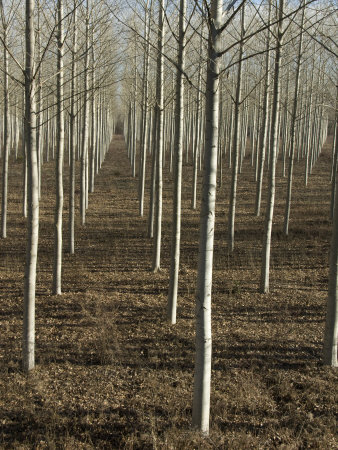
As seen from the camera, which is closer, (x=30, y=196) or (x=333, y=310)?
(x=30, y=196)

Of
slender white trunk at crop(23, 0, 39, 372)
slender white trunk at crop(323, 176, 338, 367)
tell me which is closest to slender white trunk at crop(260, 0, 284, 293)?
slender white trunk at crop(323, 176, 338, 367)

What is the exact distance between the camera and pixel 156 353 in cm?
463

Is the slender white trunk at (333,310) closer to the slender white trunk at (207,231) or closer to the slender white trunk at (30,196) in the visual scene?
the slender white trunk at (207,231)

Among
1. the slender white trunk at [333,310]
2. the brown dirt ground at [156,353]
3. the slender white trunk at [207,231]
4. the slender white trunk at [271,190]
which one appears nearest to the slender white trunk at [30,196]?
the brown dirt ground at [156,353]

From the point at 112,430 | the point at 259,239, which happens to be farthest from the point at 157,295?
the point at 259,239

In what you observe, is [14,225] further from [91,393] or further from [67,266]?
[91,393]

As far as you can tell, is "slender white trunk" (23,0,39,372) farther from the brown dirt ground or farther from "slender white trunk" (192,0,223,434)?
"slender white trunk" (192,0,223,434)

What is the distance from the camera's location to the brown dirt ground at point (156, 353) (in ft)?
10.9

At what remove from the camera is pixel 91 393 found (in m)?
3.82

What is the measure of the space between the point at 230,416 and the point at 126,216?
8.99m

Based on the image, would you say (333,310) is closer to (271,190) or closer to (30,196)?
(271,190)

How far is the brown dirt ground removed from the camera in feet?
10.9

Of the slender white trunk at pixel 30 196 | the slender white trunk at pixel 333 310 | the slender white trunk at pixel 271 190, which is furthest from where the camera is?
the slender white trunk at pixel 271 190

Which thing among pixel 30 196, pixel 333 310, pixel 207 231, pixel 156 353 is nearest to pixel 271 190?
pixel 333 310
